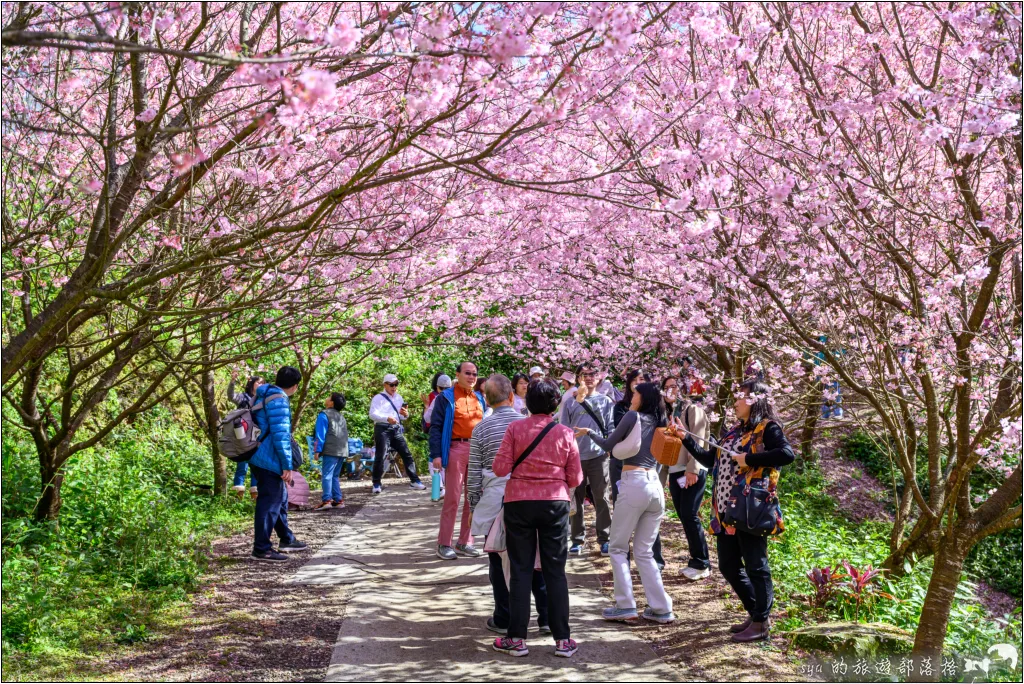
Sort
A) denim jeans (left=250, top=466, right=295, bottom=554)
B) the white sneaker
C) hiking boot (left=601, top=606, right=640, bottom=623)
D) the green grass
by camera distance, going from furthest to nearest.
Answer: denim jeans (left=250, top=466, right=295, bottom=554) < the white sneaker < hiking boot (left=601, top=606, right=640, bottom=623) < the green grass

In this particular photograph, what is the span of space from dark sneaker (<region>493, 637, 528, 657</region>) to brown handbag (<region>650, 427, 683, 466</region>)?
165cm

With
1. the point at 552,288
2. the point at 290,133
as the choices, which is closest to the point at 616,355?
the point at 552,288

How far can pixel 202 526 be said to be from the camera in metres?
8.95

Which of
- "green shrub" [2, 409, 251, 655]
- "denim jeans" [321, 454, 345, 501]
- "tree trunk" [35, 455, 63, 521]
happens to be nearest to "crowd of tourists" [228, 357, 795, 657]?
"green shrub" [2, 409, 251, 655]

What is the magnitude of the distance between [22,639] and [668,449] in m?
4.22

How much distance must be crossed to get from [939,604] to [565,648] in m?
2.22

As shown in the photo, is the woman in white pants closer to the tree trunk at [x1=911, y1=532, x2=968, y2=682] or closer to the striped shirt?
the striped shirt

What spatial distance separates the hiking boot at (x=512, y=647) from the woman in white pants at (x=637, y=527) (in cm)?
100

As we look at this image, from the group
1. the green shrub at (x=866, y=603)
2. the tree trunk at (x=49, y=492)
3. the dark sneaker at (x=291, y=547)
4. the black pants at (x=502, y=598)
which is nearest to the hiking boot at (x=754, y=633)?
the green shrub at (x=866, y=603)

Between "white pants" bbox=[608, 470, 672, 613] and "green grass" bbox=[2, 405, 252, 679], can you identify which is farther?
"white pants" bbox=[608, 470, 672, 613]

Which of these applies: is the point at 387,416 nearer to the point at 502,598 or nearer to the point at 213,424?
the point at 213,424

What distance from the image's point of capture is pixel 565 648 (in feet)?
16.9

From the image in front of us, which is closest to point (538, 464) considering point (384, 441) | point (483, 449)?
point (483, 449)

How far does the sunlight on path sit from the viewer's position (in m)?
4.96
